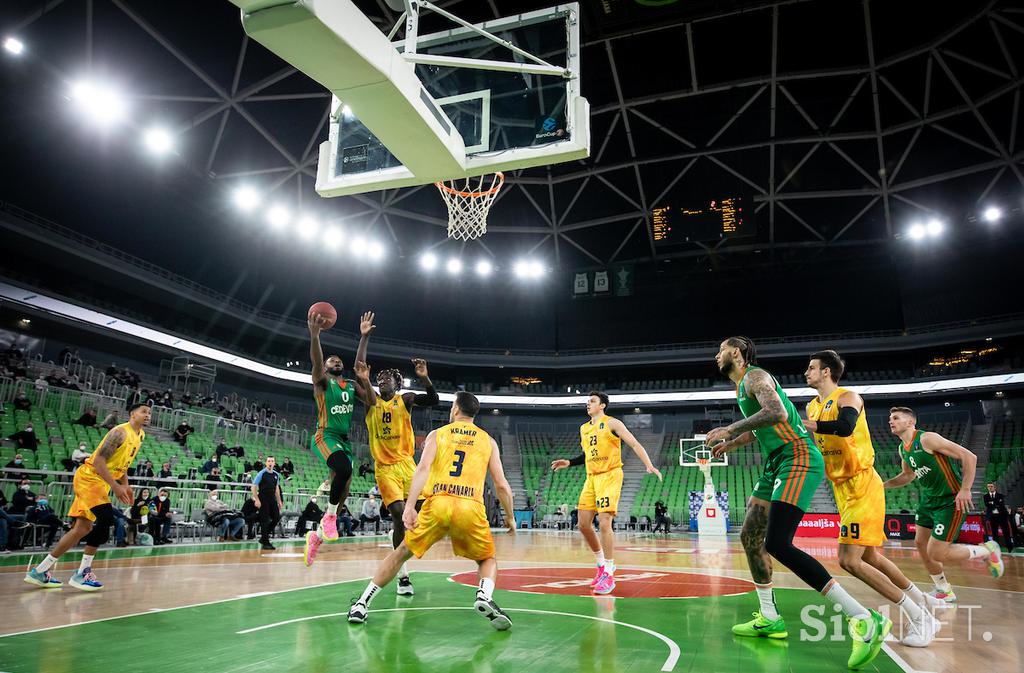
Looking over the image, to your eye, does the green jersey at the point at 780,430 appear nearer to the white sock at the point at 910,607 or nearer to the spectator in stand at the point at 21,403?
the white sock at the point at 910,607

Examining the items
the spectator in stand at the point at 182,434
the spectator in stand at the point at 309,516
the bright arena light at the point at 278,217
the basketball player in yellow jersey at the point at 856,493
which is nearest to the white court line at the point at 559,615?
the basketball player in yellow jersey at the point at 856,493

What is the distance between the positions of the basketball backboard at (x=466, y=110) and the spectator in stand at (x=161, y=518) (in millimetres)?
10586

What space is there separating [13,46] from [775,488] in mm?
24474

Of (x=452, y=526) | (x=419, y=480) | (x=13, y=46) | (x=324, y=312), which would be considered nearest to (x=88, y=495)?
(x=324, y=312)

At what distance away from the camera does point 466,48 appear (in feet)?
30.0

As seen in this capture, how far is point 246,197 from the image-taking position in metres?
27.3

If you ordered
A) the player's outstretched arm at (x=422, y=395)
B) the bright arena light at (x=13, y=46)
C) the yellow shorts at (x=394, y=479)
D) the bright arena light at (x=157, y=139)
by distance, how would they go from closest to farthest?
the player's outstretched arm at (x=422, y=395)
the yellow shorts at (x=394, y=479)
the bright arena light at (x=13, y=46)
the bright arena light at (x=157, y=139)

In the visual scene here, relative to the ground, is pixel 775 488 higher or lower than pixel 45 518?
higher

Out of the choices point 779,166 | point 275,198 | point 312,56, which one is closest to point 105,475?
point 312,56

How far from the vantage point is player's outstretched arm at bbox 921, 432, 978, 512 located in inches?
256

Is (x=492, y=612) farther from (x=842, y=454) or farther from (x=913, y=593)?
(x=913, y=593)

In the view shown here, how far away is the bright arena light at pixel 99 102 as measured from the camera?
20.6 meters

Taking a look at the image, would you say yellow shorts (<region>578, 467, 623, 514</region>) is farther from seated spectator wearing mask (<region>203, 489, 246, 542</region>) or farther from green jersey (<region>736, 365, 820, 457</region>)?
seated spectator wearing mask (<region>203, 489, 246, 542</region>)

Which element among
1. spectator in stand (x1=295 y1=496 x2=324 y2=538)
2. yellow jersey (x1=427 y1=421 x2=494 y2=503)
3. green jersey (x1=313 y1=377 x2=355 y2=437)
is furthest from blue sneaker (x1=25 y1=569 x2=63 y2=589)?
spectator in stand (x1=295 y1=496 x2=324 y2=538)
